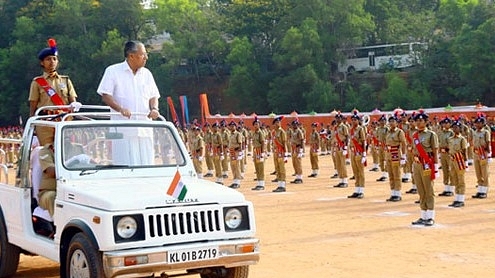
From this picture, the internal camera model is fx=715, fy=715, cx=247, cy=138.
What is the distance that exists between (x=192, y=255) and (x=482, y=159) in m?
11.6

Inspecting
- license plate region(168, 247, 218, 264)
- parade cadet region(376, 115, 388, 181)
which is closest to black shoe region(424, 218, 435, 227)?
parade cadet region(376, 115, 388, 181)

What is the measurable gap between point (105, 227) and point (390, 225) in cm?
758

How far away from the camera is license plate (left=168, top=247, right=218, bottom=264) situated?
5.95 m

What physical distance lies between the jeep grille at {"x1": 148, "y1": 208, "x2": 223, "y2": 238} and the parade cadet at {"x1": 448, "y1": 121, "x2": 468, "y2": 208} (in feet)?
31.0

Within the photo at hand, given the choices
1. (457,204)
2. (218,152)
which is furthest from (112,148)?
(218,152)

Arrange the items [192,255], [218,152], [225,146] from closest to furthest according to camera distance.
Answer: [192,255] < [225,146] < [218,152]

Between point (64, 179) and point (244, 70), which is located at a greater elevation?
point (244, 70)

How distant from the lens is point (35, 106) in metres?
8.52

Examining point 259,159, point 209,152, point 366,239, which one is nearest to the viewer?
point 366,239

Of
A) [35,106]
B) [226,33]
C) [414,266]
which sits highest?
[226,33]

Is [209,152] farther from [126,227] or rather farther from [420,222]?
[126,227]

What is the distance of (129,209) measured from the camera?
5.92 m

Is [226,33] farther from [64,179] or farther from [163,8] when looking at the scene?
[64,179]

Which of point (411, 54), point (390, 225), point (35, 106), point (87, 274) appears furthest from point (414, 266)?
point (411, 54)
